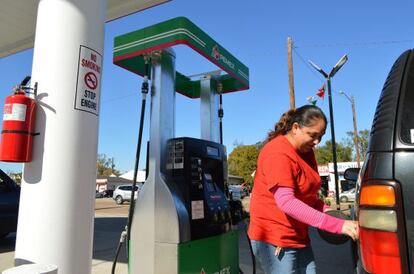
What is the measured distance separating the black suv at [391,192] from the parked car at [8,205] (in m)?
8.27

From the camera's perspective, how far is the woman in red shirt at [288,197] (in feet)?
7.73

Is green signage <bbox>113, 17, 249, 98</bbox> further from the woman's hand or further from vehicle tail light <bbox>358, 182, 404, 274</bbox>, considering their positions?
vehicle tail light <bbox>358, 182, 404, 274</bbox>

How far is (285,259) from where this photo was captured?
2.46 meters

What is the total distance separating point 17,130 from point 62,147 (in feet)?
0.94

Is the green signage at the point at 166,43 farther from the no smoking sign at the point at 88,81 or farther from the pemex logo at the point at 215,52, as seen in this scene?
the no smoking sign at the point at 88,81

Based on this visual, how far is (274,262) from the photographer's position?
2.49 meters

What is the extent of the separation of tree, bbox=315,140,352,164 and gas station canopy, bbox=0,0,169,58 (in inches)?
2118

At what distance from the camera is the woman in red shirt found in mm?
2355

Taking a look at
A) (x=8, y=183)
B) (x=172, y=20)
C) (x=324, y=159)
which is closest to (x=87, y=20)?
(x=172, y=20)

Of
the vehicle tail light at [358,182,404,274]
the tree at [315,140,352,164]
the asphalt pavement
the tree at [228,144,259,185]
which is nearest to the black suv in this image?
the vehicle tail light at [358,182,404,274]

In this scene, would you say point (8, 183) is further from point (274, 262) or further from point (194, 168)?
point (274, 262)

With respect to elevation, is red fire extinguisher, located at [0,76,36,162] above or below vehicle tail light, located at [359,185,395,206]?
above

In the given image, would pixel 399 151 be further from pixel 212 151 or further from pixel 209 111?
pixel 209 111

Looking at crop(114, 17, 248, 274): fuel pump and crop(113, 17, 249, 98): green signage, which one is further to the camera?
crop(113, 17, 249, 98): green signage
